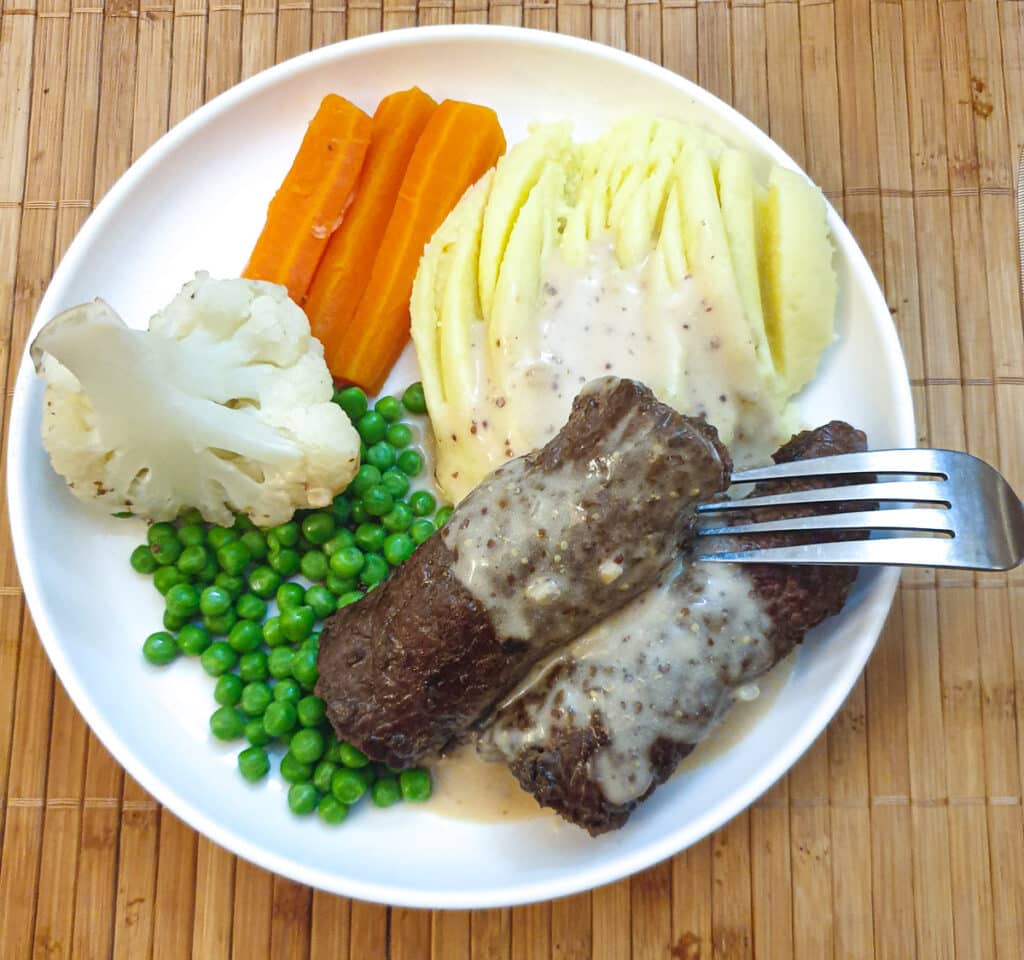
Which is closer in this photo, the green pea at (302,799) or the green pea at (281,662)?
the green pea at (302,799)

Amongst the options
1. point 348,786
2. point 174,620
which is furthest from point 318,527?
point 348,786

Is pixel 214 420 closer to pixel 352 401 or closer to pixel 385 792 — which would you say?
pixel 352 401

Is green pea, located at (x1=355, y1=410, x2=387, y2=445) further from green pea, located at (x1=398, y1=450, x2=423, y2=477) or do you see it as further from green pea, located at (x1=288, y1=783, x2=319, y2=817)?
green pea, located at (x1=288, y1=783, x2=319, y2=817)

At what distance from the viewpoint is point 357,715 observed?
8.75ft

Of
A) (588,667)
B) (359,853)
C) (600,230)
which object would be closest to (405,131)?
(600,230)

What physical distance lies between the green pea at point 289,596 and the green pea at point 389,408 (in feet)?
2.06

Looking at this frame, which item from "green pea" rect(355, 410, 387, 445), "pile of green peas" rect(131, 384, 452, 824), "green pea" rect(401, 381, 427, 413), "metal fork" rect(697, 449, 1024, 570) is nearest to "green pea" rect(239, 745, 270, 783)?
"pile of green peas" rect(131, 384, 452, 824)

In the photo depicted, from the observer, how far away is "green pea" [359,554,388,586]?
298cm

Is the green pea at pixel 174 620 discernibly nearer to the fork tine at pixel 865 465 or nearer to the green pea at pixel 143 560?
the green pea at pixel 143 560

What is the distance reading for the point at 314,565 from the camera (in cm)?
301

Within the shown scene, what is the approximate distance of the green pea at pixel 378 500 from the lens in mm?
2986

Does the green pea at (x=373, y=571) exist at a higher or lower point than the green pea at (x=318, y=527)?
lower

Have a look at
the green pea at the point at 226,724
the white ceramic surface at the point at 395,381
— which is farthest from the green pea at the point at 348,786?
the green pea at the point at 226,724

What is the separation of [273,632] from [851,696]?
1871 mm
